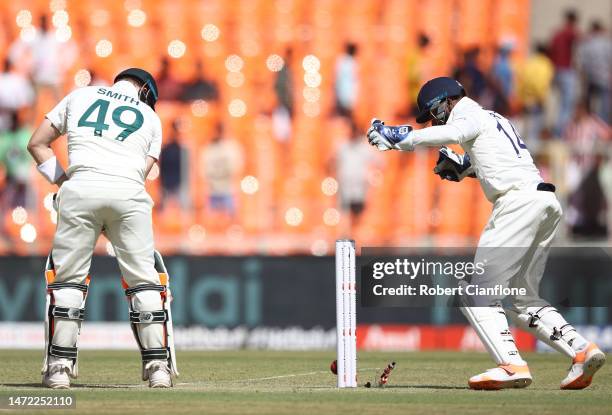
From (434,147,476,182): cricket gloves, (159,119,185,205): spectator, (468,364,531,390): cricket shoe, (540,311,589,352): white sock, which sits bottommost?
(468,364,531,390): cricket shoe

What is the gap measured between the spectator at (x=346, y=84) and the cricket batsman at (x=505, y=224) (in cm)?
922

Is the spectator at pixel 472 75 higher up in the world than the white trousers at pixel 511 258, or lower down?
higher up


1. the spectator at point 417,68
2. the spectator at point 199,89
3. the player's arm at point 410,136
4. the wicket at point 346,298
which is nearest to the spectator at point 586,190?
the spectator at point 417,68

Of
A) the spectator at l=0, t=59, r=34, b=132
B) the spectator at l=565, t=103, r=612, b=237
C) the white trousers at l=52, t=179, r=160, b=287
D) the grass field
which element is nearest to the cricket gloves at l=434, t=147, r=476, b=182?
the grass field

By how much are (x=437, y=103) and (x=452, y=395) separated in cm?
205

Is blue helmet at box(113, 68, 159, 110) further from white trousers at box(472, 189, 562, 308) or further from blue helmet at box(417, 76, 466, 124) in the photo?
white trousers at box(472, 189, 562, 308)

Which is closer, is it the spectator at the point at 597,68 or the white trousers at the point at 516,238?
the white trousers at the point at 516,238

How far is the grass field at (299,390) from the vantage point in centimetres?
731

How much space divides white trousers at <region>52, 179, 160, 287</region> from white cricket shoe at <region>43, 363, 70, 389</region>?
1.81 feet

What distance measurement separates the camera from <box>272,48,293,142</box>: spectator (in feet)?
59.6

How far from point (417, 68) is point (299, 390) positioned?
406 inches

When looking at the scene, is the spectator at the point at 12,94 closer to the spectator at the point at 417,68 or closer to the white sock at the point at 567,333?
the spectator at the point at 417,68

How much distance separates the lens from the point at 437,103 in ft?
29.4

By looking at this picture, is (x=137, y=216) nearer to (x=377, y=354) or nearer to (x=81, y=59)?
(x=377, y=354)
